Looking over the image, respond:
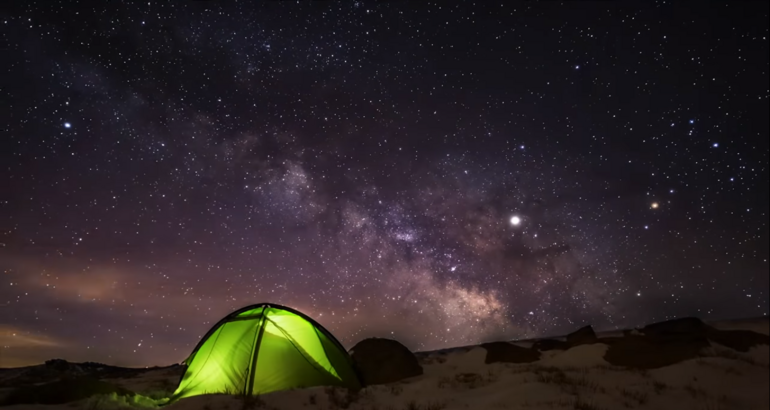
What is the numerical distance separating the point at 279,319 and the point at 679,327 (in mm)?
16537

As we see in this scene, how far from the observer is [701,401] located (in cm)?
680

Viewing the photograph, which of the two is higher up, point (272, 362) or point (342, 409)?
point (272, 362)

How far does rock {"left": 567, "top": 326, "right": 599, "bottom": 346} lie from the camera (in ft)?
57.1

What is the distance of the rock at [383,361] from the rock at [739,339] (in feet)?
40.7

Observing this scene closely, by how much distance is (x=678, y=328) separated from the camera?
53.6 ft

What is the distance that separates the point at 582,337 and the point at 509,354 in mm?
3857

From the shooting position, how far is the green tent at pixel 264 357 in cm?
828

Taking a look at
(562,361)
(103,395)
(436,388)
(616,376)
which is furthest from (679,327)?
(103,395)

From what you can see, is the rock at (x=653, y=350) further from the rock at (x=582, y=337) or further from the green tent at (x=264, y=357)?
the green tent at (x=264, y=357)

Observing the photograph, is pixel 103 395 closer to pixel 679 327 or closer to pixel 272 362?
pixel 272 362

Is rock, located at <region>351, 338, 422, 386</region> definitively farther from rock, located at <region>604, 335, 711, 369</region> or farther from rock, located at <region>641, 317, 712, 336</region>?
rock, located at <region>641, 317, 712, 336</region>

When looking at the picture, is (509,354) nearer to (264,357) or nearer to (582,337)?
(582,337)

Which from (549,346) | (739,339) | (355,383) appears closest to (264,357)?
(355,383)

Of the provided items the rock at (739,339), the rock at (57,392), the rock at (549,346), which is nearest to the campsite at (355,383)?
the rock at (57,392)
